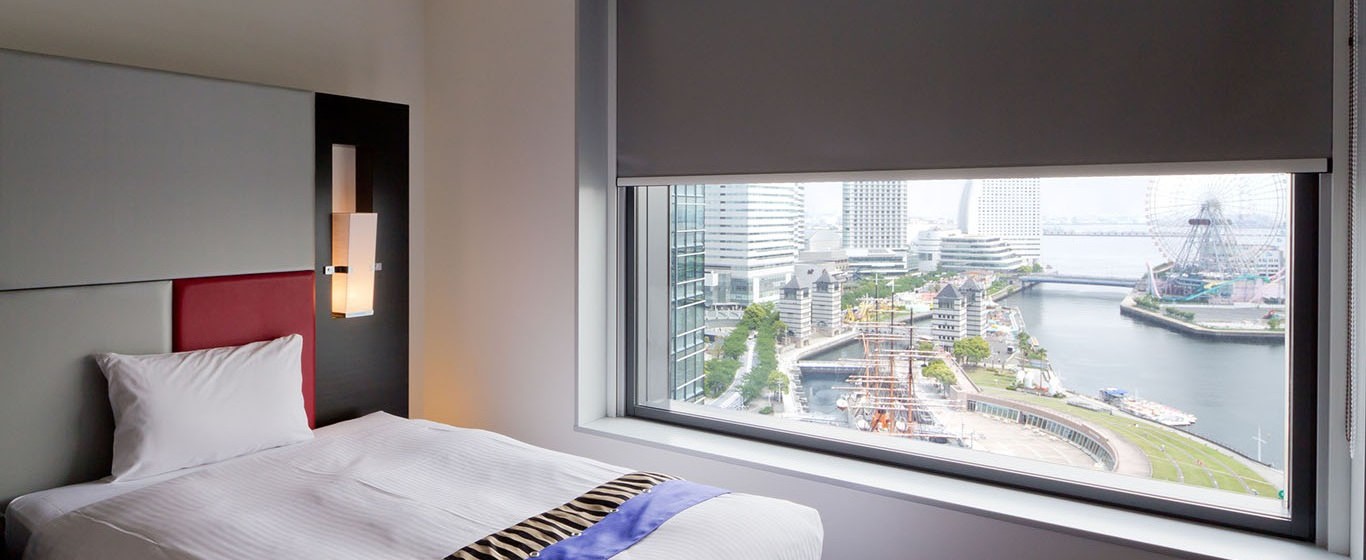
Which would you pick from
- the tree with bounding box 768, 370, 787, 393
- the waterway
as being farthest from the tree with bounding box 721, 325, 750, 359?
the waterway

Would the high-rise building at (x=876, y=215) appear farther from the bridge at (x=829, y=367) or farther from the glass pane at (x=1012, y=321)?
the bridge at (x=829, y=367)

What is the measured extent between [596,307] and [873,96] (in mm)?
1360

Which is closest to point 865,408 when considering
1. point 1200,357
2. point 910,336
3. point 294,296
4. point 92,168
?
point 910,336

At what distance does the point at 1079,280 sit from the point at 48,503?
9.60 feet

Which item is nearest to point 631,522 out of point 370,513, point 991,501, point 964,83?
point 370,513

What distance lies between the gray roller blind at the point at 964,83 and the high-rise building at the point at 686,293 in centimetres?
23

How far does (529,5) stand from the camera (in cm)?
328

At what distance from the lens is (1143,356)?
227 cm

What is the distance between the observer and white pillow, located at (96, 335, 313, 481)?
229 centimetres

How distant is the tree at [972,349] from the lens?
253cm

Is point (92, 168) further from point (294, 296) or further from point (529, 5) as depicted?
point (529, 5)

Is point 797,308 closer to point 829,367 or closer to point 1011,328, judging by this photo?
point 829,367

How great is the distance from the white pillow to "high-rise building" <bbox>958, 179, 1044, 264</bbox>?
2283mm

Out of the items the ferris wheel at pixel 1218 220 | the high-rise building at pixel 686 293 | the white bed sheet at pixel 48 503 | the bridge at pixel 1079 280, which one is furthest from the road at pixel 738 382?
the white bed sheet at pixel 48 503
